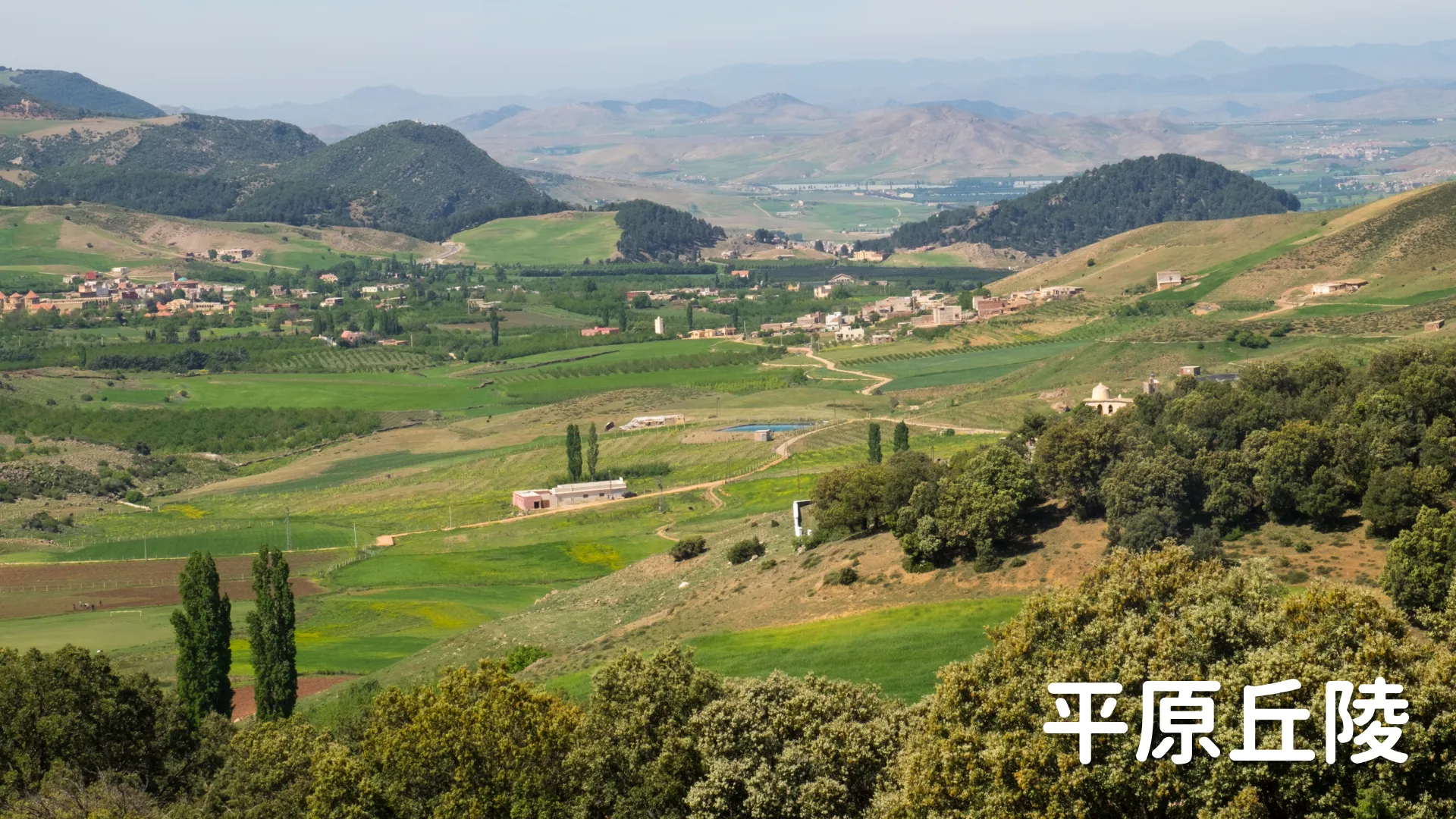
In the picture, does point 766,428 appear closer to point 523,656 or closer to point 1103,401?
point 1103,401

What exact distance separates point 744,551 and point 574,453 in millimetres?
37151

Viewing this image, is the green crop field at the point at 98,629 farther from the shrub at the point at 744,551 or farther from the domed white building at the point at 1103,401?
the domed white building at the point at 1103,401

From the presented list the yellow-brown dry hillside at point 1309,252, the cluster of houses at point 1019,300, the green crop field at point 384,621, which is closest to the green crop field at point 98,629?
the green crop field at point 384,621

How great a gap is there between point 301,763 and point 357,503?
68362 millimetres

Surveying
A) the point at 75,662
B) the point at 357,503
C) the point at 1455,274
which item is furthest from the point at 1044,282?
the point at 75,662

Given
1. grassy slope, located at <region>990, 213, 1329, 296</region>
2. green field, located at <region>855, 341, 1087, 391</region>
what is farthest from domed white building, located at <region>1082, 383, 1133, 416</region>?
grassy slope, located at <region>990, 213, 1329, 296</region>

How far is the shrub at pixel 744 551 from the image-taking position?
225ft

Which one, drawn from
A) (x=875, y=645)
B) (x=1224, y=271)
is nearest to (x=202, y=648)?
(x=875, y=645)

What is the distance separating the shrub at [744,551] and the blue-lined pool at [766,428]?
45461 mm

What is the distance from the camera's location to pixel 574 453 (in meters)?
104

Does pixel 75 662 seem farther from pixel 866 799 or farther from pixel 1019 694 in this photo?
pixel 1019 694

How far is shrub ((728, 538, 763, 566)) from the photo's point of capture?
225 feet

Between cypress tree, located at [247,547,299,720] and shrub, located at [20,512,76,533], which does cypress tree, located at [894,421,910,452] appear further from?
shrub, located at [20,512,76,533]

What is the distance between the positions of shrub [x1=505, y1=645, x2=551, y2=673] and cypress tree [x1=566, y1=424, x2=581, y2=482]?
45201 mm
